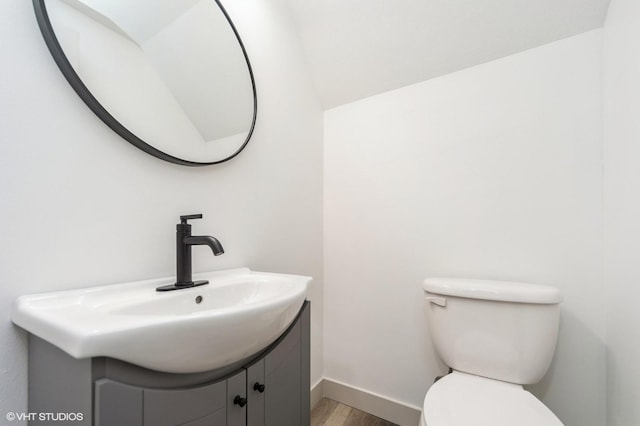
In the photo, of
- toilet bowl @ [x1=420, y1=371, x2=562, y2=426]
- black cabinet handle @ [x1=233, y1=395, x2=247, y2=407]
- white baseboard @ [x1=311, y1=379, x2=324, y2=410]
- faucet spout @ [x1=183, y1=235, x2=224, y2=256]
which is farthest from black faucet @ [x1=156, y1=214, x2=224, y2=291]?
white baseboard @ [x1=311, y1=379, x2=324, y2=410]

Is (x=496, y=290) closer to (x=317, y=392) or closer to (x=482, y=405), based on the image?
(x=482, y=405)

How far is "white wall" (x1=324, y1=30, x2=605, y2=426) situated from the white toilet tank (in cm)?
19

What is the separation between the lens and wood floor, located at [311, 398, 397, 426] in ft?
4.51

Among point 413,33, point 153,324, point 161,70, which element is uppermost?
point 413,33

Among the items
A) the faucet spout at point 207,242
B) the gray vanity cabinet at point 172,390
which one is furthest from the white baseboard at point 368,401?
the faucet spout at point 207,242

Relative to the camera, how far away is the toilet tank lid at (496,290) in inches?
38.0

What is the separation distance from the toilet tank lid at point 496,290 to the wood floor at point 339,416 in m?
0.80

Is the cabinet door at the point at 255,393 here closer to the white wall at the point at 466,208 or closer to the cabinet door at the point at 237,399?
the cabinet door at the point at 237,399

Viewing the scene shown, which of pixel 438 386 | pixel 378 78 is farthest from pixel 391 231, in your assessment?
pixel 378 78

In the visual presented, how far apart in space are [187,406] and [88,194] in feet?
1.82

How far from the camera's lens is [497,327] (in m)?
1.02

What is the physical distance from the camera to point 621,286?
36.3 inches

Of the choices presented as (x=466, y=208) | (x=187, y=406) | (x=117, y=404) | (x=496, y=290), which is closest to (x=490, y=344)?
(x=496, y=290)

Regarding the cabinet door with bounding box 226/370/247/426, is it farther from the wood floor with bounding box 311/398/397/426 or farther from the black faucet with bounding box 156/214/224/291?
the wood floor with bounding box 311/398/397/426
